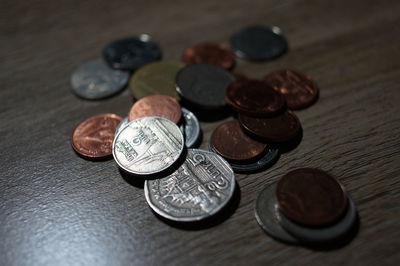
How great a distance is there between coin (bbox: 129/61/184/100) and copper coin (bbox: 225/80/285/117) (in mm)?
186

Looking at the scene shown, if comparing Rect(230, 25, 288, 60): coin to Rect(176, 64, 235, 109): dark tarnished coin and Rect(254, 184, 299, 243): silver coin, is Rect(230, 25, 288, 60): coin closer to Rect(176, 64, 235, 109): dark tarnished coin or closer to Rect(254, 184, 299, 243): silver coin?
Rect(176, 64, 235, 109): dark tarnished coin

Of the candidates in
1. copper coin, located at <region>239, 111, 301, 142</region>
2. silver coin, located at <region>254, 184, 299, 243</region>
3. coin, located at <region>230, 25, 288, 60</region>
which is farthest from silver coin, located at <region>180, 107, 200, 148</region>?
coin, located at <region>230, 25, 288, 60</region>

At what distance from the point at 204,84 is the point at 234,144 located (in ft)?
0.84

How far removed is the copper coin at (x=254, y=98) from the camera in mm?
1113

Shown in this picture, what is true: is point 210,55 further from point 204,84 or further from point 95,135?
point 95,135

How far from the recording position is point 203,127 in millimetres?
1161

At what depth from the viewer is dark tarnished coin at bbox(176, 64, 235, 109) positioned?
3.82 ft

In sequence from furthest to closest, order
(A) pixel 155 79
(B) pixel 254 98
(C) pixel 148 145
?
1. (A) pixel 155 79
2. (B) pixel 254 98
3. (C) pixel 148 145

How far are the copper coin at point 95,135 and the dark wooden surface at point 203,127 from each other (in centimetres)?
4

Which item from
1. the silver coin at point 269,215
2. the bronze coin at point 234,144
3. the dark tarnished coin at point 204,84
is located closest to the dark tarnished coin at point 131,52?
the dark tarnished coin at point 204,84

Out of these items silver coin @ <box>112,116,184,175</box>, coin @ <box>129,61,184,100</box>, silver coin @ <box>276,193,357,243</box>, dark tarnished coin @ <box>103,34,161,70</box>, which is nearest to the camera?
silver coin @ <box>276,193,357,243</box>

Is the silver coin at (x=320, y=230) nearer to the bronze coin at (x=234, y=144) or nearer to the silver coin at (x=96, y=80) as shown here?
the bronze coin at (x=234, y=144)

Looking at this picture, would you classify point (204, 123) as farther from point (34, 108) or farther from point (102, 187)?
point (34, 108)

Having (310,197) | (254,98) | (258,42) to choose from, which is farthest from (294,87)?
(310,197)
